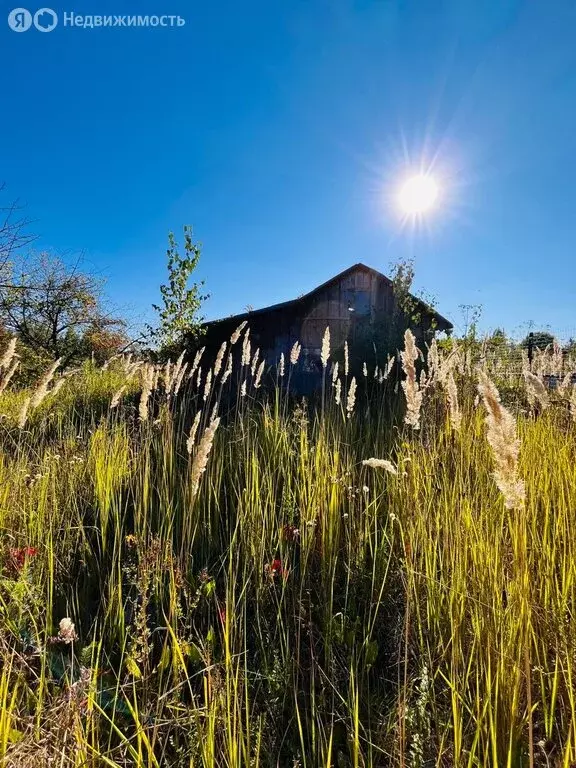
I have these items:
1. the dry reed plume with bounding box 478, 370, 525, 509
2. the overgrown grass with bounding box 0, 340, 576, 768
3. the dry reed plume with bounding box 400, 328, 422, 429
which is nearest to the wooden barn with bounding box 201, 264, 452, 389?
the overgrown grass with bounding box 0, 340, 576, 768

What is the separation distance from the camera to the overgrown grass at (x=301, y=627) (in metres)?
1.05

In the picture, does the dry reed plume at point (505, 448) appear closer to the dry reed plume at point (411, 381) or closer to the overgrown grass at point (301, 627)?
the overgrown grass at point (301, 627)

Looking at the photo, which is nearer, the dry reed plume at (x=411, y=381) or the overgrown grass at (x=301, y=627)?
the overgrown grass at (x=301, y=627)

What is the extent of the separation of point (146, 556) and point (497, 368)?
5012mm

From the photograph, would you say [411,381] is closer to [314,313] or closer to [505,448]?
[505,448]

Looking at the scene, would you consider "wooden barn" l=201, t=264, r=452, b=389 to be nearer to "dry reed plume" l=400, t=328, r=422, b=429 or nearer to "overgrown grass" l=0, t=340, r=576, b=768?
"overgrown grass" l=0, t=340, r=576, b=768

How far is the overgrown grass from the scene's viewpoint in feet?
3.44

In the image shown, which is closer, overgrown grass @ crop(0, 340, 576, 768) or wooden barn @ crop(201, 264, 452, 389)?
overgrown grass @ crop(0, 340, 576, 768)

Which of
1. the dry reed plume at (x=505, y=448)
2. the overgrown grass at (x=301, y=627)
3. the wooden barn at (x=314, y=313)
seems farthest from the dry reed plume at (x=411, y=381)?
the wooden barn at (x=314, y=313)

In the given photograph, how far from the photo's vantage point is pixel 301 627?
1.53m

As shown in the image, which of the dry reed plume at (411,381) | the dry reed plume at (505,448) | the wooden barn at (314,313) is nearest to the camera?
the dry reed plume at (505,448)

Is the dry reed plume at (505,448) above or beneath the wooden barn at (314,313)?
beneath

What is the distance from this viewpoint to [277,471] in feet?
8.91

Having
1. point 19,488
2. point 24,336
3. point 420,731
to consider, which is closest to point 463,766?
point 420,731
